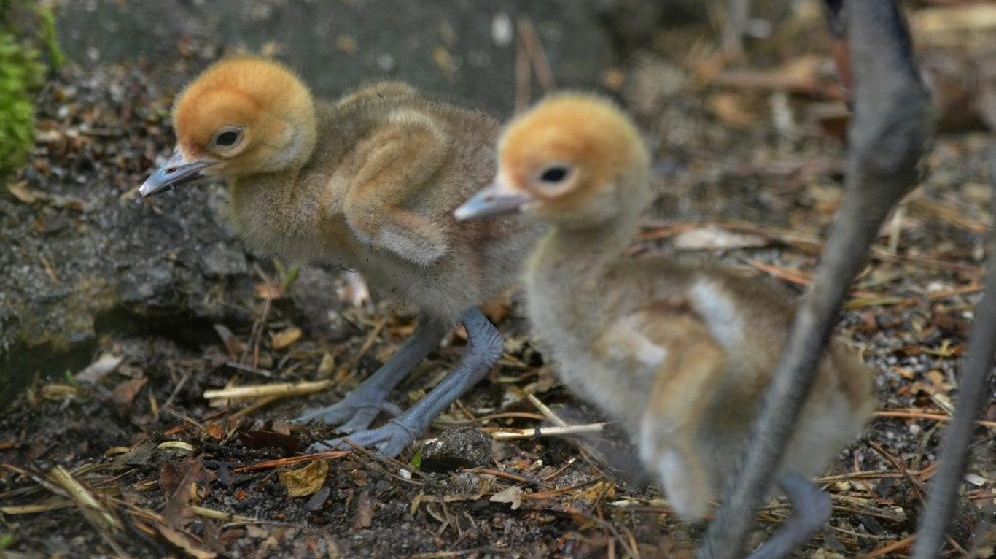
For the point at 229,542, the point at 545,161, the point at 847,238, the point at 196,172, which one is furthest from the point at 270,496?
the point at 847,238

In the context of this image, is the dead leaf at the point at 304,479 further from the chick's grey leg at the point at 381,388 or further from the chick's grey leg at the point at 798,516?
the chick's grey leg at the point at 798,516

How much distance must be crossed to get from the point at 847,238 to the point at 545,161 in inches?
32.8

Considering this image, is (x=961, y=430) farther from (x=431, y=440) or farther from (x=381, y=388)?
(x=381, y=388)

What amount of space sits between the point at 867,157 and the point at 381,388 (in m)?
2.32

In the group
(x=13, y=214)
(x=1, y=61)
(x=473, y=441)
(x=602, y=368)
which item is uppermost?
(x=1, y=61)

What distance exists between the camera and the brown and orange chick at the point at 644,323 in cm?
275

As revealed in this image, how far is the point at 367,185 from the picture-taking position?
3.68 metres

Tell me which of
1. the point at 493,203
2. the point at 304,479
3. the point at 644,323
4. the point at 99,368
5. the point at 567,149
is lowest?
the point at 304,479

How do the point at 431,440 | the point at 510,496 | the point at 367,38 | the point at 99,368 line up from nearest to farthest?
1. the point at 510,496
2. the point at 431,440
3. the point at 99,368
4. the point at 367,38

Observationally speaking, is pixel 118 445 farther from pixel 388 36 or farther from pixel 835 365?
pixel 388 36

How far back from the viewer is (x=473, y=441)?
12.3ft

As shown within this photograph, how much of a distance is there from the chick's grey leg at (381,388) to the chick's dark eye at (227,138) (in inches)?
37.6

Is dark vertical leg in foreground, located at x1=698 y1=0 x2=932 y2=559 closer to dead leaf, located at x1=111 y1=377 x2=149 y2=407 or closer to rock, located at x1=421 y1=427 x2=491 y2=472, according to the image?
rock, located at x1=421 y1=427 x2=491 y2=472

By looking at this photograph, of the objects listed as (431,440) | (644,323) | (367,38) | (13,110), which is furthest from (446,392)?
(367,38)
